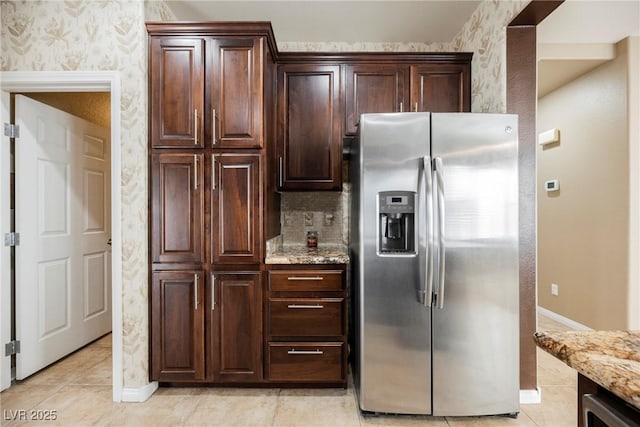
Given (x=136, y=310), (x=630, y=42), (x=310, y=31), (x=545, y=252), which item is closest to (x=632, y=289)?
(x=545, y=252)

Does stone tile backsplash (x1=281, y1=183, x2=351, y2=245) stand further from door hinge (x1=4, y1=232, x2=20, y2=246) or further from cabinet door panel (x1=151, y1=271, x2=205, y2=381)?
door hinge (x1=4, y1=232, x2=20, y2=246)

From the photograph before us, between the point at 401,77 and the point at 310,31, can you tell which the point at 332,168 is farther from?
the point at 310,31

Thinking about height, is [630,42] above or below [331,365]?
above

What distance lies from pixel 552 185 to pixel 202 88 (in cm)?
379

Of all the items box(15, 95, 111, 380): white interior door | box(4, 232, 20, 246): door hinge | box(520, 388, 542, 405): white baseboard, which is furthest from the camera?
box(15, 95, 111, 380): white interior door

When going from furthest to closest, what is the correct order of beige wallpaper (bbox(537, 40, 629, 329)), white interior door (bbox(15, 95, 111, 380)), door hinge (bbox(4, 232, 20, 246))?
beige wallpaper (bbox(537, 40, 629, 329)) < white interior door (bbox(15, 95, 111, 380)) < door hinge (bbox(4, 232, 20, 246))

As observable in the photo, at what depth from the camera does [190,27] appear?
2252 millimetres

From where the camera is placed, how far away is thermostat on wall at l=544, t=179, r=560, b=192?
3.75m

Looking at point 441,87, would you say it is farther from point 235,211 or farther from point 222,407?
point 222,407

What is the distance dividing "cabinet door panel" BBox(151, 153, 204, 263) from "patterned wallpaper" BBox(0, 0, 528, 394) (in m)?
0.08

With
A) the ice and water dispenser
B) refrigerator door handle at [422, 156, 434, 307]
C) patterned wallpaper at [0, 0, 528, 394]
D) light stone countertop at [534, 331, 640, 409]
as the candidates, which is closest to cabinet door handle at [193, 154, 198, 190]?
patterned wallpaper at [0, 0, 528, 394]

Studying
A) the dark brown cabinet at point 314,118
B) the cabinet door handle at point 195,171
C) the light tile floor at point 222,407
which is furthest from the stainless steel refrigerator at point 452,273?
the cabinet door handle at point 195,171

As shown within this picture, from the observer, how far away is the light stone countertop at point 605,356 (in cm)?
58

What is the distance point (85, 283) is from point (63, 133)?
1.31 meters
